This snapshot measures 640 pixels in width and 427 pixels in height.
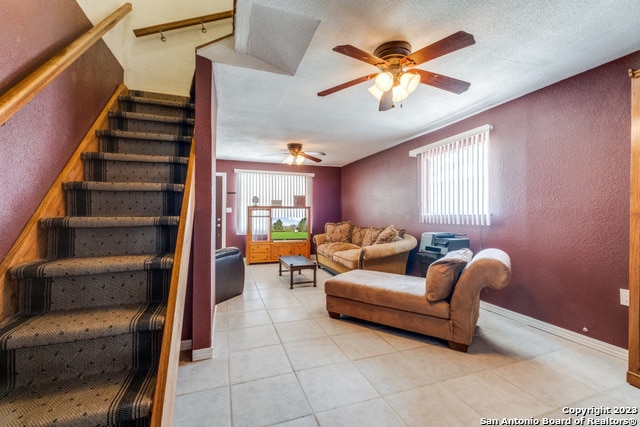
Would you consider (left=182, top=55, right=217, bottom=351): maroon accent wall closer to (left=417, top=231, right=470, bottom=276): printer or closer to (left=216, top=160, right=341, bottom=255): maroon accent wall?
(left=417, top=231, right=470, bottom=276): printer

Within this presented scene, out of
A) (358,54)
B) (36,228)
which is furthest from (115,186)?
(358,54)

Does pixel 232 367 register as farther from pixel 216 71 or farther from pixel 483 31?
pixel 483 31

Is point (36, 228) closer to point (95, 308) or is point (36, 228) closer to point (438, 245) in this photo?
point (95, 308)

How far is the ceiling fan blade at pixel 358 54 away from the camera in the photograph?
1676 millimetres

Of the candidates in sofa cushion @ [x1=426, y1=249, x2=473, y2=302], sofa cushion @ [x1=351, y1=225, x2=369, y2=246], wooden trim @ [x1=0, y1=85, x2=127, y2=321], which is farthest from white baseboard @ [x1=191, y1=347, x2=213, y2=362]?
sofa cushion @ [x1=351, y1=225, x2=369, y2=246]

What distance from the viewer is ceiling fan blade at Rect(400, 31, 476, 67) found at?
1555 mm

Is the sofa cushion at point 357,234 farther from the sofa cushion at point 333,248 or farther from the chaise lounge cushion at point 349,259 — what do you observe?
the chaise lounge cushion at point 349,259

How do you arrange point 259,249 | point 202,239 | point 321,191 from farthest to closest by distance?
1. point 321,191
2. point 259,249
3. point 202,239

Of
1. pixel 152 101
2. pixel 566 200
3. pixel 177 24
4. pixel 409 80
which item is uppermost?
pixel 177 24

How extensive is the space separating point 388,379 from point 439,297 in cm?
80

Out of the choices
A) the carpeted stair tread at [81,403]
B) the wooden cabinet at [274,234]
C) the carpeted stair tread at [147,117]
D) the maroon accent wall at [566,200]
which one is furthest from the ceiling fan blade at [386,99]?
the wooden cabinet at [274,234]

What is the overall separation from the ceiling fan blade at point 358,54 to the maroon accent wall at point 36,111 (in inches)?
63.8

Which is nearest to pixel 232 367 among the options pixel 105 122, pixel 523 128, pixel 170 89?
pixel 105 122

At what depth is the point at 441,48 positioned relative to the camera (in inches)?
66.7
